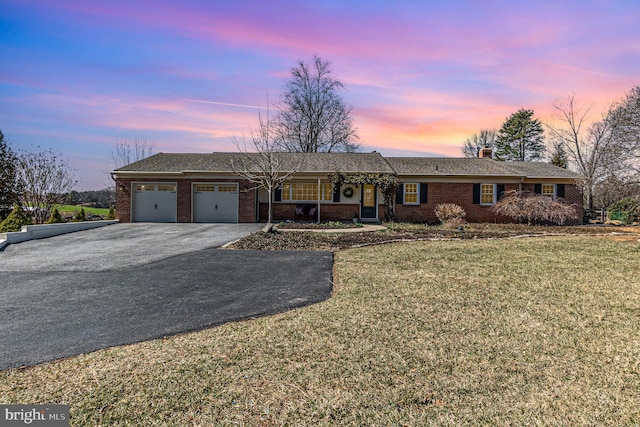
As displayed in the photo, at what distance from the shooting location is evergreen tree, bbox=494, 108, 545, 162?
131 ft

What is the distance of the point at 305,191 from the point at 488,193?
33.7ft

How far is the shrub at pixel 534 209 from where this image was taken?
1741 centimetres

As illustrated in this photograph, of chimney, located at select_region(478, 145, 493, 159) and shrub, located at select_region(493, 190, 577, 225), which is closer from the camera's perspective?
shrub, located at select_region(493, 190, 577, 225)

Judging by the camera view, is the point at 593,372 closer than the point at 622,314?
Result: Yes

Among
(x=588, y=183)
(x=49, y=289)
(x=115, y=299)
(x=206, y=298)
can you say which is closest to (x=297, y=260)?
(x=206, y=298)

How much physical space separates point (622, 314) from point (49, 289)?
9.25 metres

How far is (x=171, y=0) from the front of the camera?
770 cm

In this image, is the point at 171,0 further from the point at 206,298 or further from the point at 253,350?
the point at 253,350

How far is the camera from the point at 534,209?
17438mm

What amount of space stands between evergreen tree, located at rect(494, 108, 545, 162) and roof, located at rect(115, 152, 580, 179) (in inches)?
834

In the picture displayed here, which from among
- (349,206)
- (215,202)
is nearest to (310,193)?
(349,206)

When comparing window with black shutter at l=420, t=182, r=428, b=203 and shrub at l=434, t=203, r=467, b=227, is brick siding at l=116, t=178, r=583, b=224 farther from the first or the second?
shrub at l=434, t=203, r=467, b=227

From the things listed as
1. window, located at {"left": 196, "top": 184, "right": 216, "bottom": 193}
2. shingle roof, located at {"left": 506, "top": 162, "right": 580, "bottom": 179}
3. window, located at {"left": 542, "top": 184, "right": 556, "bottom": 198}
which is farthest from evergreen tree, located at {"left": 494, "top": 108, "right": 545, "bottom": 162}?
window, located at {"left": 196, "top": 184, "right": 216, "bottom": 193}

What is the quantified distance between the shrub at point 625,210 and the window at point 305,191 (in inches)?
729
